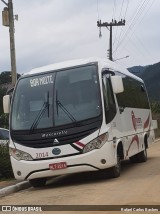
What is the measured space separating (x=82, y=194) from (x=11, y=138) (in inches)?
115

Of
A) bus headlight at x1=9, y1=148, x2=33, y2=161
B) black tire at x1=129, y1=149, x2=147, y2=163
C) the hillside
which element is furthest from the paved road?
the hillside

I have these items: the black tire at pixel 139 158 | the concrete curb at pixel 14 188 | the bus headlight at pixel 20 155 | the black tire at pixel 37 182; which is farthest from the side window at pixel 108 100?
the black tire at pixel 139 158

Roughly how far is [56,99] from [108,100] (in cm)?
126

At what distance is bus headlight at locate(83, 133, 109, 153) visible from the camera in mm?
12367

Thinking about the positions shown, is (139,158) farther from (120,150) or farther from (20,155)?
(20,155)

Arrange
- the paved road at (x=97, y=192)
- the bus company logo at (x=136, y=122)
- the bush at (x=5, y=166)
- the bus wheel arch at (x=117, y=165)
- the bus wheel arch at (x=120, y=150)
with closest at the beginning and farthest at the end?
the paved road at (x=97, y=192), the bus wheel arch at (x=117, y=165), the bus wheel arch at (x=120, y=150), the bush at (x=5, y=166), the bus company logo at (x=136, y=122)

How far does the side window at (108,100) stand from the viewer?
12.9 metres

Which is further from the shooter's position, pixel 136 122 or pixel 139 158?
pixel 139 158

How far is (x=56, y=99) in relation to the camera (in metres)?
12.9

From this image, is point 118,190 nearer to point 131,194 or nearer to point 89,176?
point 131,194

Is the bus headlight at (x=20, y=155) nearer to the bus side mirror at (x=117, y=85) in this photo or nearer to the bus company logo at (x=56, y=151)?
the bus company logo at (x=56, y=151)

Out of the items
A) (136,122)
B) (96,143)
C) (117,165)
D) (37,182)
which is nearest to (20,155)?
(37,182)

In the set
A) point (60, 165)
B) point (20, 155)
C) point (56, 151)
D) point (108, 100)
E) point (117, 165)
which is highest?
point (108, 100)

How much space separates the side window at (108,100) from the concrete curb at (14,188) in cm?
273
